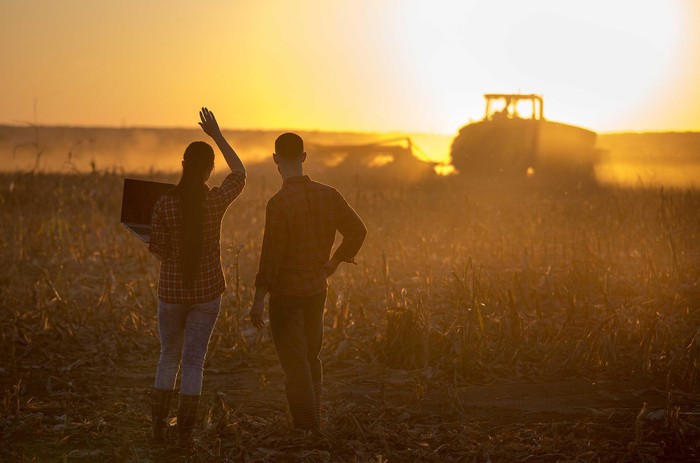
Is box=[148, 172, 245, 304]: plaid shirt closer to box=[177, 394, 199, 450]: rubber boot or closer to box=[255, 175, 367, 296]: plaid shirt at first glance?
box=[255, 175, 367, 296]: plaid shirt

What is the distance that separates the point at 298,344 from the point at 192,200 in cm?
99

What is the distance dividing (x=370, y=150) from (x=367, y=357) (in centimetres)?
1880

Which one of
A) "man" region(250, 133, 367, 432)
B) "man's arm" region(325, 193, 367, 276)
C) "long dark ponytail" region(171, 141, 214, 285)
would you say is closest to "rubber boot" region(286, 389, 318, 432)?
"man" region(250, 133, 367, 432)

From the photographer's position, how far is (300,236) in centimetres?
491

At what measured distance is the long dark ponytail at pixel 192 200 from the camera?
4781mm

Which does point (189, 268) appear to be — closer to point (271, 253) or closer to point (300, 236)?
point (271, 253)

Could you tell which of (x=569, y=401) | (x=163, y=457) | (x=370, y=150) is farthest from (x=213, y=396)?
(x=370, y=150)

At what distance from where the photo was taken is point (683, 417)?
560cm

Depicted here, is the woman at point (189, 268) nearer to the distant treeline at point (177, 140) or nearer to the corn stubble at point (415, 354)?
the corn stubble at point (415, 354)

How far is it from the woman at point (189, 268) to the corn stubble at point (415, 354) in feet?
1.34

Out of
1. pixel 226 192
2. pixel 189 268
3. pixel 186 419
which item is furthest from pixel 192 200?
pixel 186 419

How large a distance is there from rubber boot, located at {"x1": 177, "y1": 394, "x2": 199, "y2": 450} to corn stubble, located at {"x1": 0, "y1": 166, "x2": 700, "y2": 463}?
8cm

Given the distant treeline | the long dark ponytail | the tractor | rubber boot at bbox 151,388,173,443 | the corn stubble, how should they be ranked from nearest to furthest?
the long dark ponytail
rubber boot at bbox 151,388,173,443
the corn stubble
the tractor
the distant treeline

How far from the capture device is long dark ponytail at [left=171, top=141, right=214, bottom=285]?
4781 mm
